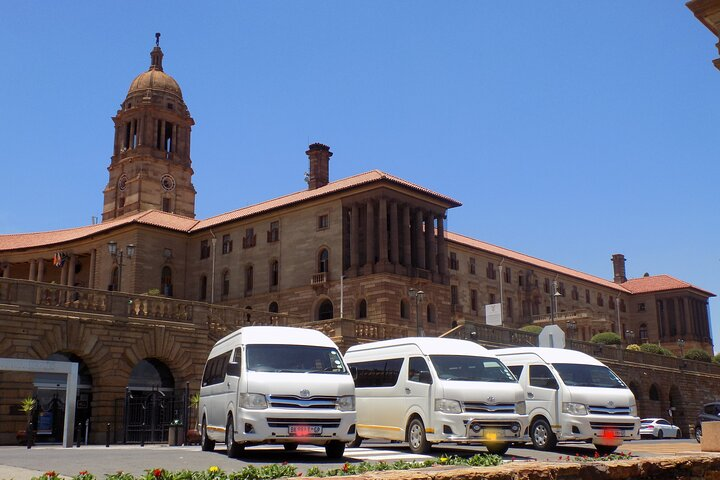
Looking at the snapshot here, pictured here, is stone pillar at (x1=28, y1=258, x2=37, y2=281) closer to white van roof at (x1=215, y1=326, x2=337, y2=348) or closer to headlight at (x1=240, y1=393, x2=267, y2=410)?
white van roof at (x1=215, y1=326, x2=337, y2=348)

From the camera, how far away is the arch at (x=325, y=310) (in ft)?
187

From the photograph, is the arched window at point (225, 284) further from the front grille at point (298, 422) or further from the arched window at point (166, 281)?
the front grille at point (298, 422)

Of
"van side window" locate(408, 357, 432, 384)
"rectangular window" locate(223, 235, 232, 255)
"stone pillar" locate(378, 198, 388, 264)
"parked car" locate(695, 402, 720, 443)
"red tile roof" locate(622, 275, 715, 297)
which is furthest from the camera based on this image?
"red tile roof" locate(622, 275, 715, 297)

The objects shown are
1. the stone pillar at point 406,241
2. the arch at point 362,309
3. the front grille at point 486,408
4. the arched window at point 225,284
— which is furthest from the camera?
the arched window at point 225,284

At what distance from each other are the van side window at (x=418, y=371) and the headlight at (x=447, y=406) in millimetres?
649

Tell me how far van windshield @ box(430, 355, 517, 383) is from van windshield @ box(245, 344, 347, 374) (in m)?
2.21

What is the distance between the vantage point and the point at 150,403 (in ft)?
88.1

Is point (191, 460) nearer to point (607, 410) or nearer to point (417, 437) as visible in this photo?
point (417, 437)

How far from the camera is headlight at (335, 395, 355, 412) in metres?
14.1

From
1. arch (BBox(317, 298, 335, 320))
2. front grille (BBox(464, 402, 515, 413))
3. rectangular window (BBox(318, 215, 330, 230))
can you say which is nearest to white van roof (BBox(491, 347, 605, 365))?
front grille (BBox(464, 402, 515, 413))

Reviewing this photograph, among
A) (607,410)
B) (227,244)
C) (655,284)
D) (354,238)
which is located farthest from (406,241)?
(655,284)

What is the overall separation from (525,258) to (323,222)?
1322 inches

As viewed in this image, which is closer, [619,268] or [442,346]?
[442,346]

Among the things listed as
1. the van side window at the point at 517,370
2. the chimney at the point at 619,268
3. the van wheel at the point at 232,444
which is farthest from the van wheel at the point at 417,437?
the chimney at the point at 619,268
